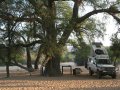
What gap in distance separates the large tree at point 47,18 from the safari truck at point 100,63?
3690 millimetres

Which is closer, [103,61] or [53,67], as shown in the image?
[103,61]

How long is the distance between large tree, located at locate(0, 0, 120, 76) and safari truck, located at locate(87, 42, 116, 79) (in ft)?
12.1

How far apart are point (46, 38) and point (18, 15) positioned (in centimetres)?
391

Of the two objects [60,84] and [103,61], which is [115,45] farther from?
[60,84]

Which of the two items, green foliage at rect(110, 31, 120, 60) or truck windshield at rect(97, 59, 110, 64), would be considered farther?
green foliage at rect(110, 31, 120, 60)

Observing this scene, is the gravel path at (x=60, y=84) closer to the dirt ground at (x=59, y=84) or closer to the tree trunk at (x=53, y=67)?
the dirt ground at (x=59, y=84)

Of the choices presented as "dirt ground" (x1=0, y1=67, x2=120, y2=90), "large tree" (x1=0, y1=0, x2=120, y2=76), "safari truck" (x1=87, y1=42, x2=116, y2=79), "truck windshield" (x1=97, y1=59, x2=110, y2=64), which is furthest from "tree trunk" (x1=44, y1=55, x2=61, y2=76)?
"dirt ground" (x1=0, y1=67, x2=120, y2=90)

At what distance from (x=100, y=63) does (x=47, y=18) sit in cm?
756

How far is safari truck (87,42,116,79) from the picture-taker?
4191 cm

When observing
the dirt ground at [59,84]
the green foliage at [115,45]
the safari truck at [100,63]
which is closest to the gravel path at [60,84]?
the dirt ground at [59,84]

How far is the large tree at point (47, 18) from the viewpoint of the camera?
141 ft

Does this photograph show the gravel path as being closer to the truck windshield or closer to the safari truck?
the safari truck

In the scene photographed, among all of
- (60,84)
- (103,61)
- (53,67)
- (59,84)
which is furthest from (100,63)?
(59,84)

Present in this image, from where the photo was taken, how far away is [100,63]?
144ft
